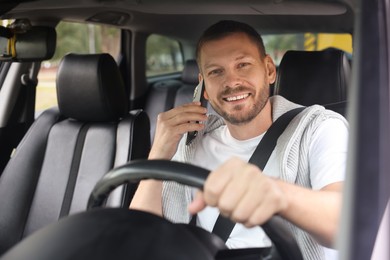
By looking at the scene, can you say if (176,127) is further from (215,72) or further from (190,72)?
(190,72)

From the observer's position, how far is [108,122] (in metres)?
2.48

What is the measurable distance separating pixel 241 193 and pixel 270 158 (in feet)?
2.58

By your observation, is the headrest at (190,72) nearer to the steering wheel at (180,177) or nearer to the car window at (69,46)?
the car window at (69,46)

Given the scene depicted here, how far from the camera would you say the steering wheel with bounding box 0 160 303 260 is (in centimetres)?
80

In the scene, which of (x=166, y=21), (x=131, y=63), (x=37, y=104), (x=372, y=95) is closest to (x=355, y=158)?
(x=372, y=95)

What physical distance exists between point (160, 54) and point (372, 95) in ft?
14.2

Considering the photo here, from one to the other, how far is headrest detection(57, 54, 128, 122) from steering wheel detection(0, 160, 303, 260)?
1.43m

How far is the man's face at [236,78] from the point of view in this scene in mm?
1658

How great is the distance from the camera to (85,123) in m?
2.50

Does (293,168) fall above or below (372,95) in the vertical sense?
below

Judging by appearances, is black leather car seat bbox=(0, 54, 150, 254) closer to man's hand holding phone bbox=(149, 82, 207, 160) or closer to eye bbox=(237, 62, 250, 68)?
man's hand holding phone bbox=(149, 82, 207, 160)

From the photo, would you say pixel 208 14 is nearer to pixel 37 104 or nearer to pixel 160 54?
Answer: pixel 37 104

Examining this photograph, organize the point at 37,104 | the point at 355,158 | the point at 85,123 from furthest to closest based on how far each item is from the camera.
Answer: the point at 37,104 → the point at 85,123 → the point at 355,158

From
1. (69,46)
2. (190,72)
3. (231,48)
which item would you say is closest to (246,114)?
(231,48)
